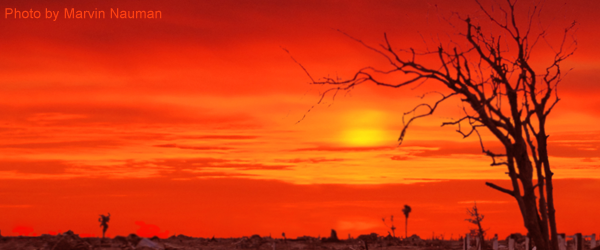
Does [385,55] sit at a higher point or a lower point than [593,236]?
higher

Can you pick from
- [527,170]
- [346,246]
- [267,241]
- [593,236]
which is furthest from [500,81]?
[267,241]

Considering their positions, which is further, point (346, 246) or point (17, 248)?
point (346, 246)

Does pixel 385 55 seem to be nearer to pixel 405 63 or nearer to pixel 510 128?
pixel 405 63

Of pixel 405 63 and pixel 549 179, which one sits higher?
pixel 405 63

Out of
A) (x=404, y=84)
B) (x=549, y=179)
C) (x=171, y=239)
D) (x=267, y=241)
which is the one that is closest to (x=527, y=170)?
(x=549, y=179)

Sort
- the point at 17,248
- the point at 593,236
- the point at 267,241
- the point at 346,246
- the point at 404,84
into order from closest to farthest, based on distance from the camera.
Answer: the point at 404,84 < the point at 593,236 < the point at 17,248 < the point at 346,246 < the point at 267,241

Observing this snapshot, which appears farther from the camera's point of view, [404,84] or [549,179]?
[549,179]

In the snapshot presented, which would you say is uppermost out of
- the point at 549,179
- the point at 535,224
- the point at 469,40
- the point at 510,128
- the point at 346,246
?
the point at 469,40

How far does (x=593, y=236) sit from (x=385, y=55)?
20.7 metres

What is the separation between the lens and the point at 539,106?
36.8ft

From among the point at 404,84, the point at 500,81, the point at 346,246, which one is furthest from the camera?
the point at 346,246

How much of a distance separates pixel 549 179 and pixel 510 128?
1.75m

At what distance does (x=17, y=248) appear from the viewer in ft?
155

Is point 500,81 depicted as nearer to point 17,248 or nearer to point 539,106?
point 539,106
